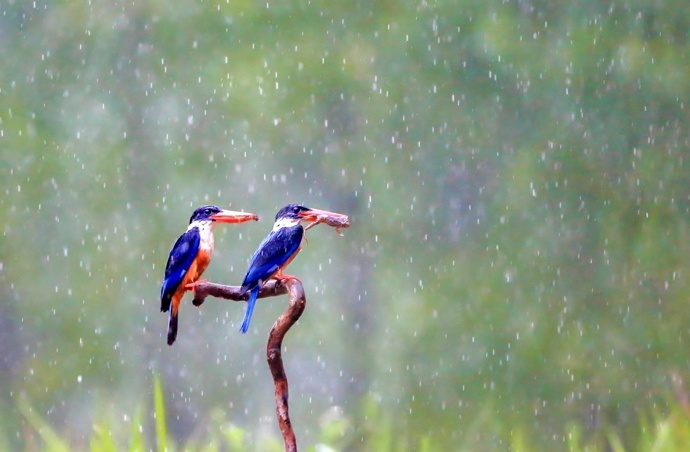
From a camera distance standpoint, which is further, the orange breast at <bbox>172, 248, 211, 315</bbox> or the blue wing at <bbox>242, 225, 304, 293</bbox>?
the orange breast at <bbox>172, 248, 211, 315</bbox>

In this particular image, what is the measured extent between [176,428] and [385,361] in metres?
2.14

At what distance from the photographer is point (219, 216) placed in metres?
2.24

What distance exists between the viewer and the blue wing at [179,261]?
2.27 metres

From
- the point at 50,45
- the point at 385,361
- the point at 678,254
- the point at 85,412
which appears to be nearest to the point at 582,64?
the point at 678,254

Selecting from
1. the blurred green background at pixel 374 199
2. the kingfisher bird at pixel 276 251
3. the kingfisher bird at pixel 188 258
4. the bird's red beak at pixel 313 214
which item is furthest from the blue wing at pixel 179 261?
the blurred green background at pixel 374 199

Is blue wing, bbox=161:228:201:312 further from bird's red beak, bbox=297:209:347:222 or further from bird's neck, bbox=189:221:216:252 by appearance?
bird's red beak, bbox=297:209:347:222

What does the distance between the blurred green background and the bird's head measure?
201 inches

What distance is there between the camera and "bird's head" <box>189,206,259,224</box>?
2.12 m

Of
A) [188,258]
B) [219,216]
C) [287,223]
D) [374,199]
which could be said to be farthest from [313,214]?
[374,199]

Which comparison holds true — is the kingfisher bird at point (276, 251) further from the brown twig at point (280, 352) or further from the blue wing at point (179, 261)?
the blue wing at point (179, 261)

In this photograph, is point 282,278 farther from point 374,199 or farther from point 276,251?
point 374,199

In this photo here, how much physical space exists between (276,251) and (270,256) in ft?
0.06

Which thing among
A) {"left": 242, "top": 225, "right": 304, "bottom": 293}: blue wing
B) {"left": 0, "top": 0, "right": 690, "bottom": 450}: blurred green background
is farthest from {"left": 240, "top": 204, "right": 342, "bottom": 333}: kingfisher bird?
{"left": 0, "top": 0, "right": 690, "bottom": 450}: blurred green background

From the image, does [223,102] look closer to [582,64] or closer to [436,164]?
[436,164]
